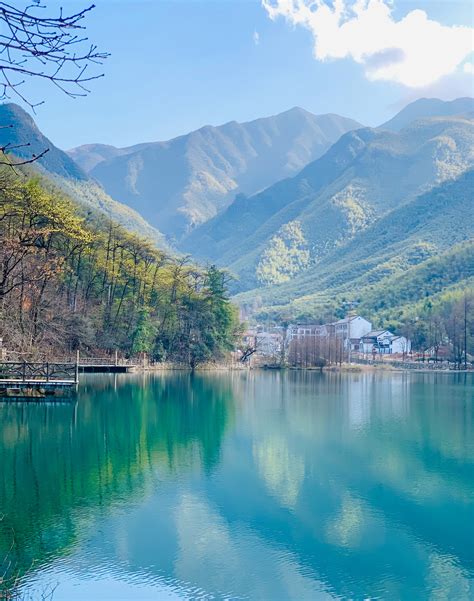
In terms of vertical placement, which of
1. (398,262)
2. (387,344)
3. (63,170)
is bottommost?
(387,344)

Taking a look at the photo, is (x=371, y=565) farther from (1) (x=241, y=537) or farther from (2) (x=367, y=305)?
(2) (x=367, y=305)

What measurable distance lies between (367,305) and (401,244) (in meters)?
28.0

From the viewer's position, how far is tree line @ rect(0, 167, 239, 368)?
99.6ft

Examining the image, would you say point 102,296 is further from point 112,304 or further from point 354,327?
point 354,327

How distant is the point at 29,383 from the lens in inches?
952

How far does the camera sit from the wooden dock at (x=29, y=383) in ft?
79.4

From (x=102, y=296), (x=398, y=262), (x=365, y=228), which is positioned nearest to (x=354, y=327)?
(x=398, y=262)

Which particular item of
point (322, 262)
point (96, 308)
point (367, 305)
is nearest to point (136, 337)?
point (96, 308)

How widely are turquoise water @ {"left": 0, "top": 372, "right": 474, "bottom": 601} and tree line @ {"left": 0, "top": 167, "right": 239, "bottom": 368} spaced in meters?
8.75

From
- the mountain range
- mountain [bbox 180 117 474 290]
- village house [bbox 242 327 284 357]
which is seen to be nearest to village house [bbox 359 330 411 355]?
the mountain range

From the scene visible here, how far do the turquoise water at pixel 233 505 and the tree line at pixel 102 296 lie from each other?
8.75 meters

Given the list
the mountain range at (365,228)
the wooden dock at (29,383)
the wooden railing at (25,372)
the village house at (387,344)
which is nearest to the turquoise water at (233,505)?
the wooden dock at (29,383)

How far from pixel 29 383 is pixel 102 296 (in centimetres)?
2081

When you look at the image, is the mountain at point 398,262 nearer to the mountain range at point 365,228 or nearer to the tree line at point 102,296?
the mountain range at point 365,228
